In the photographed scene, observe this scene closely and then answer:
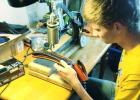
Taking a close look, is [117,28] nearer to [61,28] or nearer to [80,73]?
[80,73]

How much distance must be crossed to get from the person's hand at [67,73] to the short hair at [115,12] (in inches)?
14.8

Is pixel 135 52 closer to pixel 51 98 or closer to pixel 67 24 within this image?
pixel 51 98

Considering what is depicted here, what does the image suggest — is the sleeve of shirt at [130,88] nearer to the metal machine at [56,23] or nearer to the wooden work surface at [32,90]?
the wooden work surface at [32,90]

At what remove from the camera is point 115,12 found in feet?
2.97

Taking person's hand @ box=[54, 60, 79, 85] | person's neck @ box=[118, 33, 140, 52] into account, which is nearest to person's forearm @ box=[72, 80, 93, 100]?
person's hand @ box=[54, 60, 79, 85]

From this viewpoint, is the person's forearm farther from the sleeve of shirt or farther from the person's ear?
the person's ear

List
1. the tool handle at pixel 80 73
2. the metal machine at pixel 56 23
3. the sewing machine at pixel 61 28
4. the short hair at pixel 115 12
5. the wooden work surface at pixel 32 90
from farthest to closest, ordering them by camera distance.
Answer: the sewing machine at pixel 61 28, the metal machine at pixel 56 23, the tool handle at pixel 80 73, the wooden work surface at pixel 32 90, the short hair at pixel 115 12

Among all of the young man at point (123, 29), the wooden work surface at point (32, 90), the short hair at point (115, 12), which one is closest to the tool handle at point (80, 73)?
the wooden work surface at point (32, 90)

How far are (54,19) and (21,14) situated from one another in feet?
1.27

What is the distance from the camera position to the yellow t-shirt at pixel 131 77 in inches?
37.2

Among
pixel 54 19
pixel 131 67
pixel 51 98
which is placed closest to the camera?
pixel 131 67

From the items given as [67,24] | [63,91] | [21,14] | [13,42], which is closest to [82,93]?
[63,91]

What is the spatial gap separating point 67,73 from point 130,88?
38cm

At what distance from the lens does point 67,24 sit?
1.77 meters
